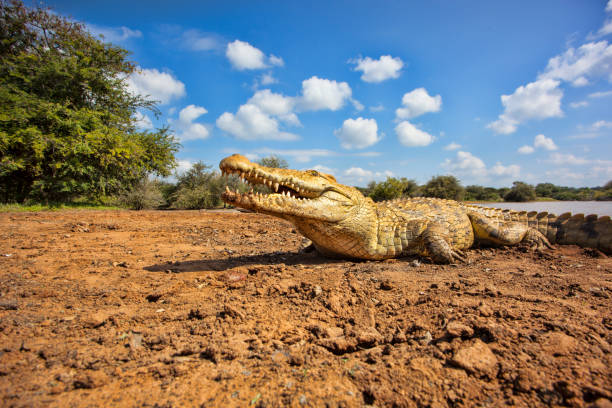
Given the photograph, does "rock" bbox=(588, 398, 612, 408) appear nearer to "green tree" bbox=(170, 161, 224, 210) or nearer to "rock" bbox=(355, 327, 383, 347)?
"rock" bbox=(355, 327, 383, 347)

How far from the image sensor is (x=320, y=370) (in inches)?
60.0

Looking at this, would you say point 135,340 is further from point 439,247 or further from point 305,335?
point 439,247

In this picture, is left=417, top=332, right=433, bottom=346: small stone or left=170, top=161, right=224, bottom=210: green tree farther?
left=170, top=161, right=224, bottom=210: green tree

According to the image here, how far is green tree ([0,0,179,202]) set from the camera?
1423cm

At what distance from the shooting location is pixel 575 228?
16.2 feet

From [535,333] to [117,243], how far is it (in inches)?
253

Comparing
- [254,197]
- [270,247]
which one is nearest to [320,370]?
[254,197]

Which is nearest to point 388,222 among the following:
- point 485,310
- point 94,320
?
point 485,310

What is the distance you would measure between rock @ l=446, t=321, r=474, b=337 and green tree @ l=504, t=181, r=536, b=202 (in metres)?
22.7

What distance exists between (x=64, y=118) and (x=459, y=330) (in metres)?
21.4

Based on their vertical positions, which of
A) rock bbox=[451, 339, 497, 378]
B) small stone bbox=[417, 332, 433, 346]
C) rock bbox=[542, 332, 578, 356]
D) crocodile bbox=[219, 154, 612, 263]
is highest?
crocodile bbox=[219, 154, 612, 263]

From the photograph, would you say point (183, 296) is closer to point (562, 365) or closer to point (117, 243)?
point (562, 365)

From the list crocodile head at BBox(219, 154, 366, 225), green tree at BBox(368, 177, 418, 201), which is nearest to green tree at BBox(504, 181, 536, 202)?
green tree at BBox(368, 177, 418, 201)

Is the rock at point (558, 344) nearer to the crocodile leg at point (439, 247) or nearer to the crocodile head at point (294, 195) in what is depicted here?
the crocodile leg at point (439, 247)
